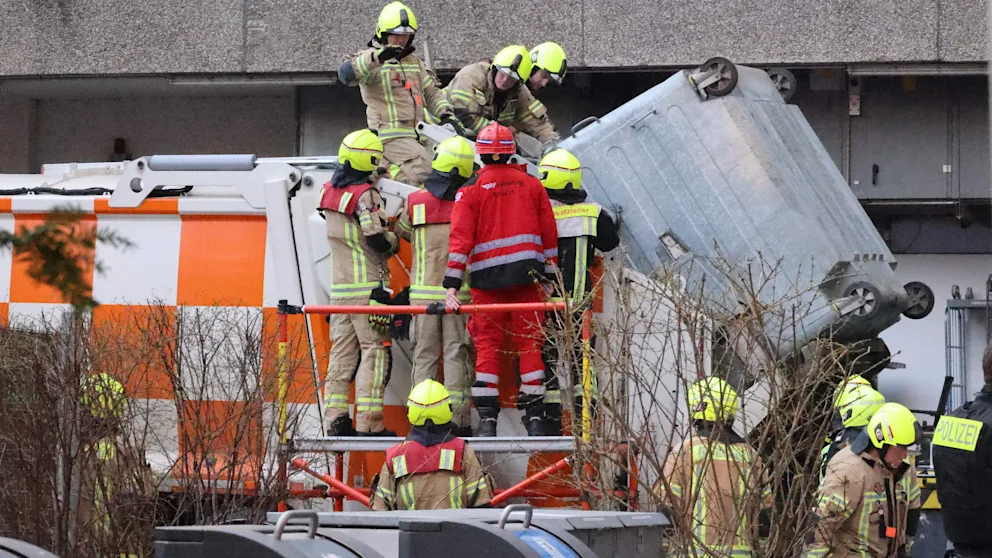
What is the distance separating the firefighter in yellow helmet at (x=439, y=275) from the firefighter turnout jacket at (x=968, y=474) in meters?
2.24

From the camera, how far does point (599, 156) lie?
7562 millimetres

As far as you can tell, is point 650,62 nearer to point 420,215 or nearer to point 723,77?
point 723,77

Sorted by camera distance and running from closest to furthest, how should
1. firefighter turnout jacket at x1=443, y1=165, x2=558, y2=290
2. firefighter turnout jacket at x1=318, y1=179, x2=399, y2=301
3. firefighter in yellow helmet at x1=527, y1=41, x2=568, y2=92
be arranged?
firefighter turnout jacket at x1=443, y1=165, x2=558, y2=290
firefighter turnout jacket at x1=318, y1=179, x2=399, y2=301
firefighter in yellow helmet at x1=527, y1=41, x2=568, y2=92

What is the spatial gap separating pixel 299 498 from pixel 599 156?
242cm

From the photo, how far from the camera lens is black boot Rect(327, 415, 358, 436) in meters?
6.83

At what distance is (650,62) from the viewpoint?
35.3 feet

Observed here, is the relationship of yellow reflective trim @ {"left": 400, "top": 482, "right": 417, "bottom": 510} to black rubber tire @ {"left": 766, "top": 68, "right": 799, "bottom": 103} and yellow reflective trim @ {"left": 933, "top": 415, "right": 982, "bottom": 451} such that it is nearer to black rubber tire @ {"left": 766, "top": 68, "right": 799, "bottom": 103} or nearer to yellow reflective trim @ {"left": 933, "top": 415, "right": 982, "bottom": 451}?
yellow reflective trim @ {"left": 933, "top": 415, "right": 982, "bottom": 451}

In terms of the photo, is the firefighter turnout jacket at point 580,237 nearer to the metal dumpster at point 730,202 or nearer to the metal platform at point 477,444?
the metal dumpster at point 730,202

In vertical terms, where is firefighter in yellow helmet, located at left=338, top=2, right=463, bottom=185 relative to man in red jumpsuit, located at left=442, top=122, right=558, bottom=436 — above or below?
above

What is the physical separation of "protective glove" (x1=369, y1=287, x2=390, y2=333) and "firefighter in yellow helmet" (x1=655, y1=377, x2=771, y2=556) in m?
1.55

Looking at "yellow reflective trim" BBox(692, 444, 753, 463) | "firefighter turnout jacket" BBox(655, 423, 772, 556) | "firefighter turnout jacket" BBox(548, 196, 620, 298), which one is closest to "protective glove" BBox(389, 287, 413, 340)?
"firefighter turnout jacket" BBox(548, 196, 620, 298)

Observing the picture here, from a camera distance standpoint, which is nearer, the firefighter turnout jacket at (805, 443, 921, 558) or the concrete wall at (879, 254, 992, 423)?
the firefighter turnout jacket at (805, 443, 921, 558)

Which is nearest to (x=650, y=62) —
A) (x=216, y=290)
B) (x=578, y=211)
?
(x=578, y=211)

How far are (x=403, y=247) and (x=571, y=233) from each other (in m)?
0.91
